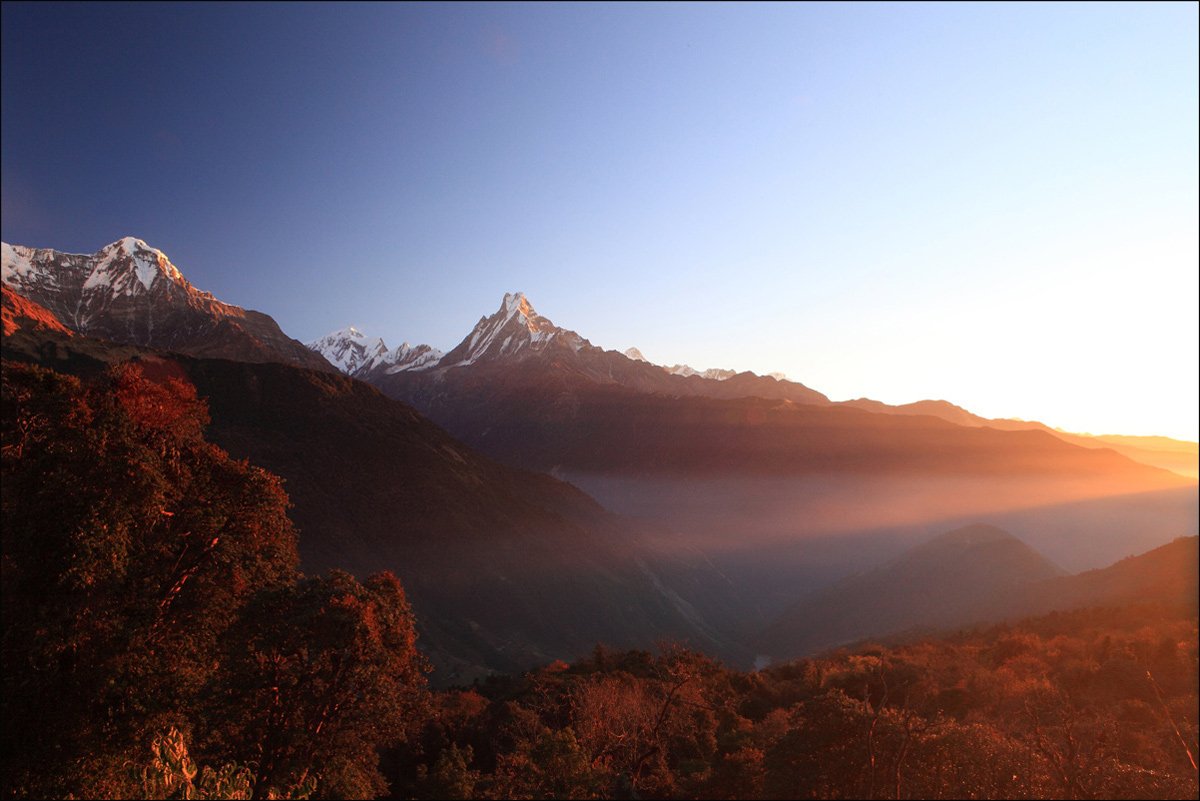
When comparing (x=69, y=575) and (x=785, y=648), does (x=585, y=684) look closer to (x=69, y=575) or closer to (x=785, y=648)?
(x=69, y=575)

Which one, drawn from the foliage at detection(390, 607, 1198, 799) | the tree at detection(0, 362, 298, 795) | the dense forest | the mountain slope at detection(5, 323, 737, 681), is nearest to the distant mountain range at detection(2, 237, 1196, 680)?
the mountain slope at detection(5, 323, 737, 681)

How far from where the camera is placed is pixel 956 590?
97.3m

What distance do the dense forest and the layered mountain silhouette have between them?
52482mm

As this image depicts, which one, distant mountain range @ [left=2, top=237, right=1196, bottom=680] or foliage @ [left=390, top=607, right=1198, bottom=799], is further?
distant mountain range @ [left=2, top=237, right=1196, bottom=680]

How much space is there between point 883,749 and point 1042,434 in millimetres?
198618

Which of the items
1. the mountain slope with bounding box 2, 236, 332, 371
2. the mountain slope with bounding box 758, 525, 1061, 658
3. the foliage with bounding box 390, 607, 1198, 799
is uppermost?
the mountain slope with bounding box 2, 236, 332, 371

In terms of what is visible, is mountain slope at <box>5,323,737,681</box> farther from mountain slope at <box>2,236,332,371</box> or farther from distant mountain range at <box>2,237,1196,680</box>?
mountain slope at <box>2,236,332,371</box>

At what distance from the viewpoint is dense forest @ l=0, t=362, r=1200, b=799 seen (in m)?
12.4

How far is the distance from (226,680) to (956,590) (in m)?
107

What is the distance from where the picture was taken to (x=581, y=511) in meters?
138

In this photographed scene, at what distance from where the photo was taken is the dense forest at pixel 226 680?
12422 millimetres

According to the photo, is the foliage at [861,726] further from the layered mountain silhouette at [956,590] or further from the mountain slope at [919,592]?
the mountain slope at [919,592]

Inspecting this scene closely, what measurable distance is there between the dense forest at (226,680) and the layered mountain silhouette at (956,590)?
5248 cm

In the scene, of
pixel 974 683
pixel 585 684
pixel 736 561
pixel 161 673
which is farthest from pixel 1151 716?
pixel 736 561
